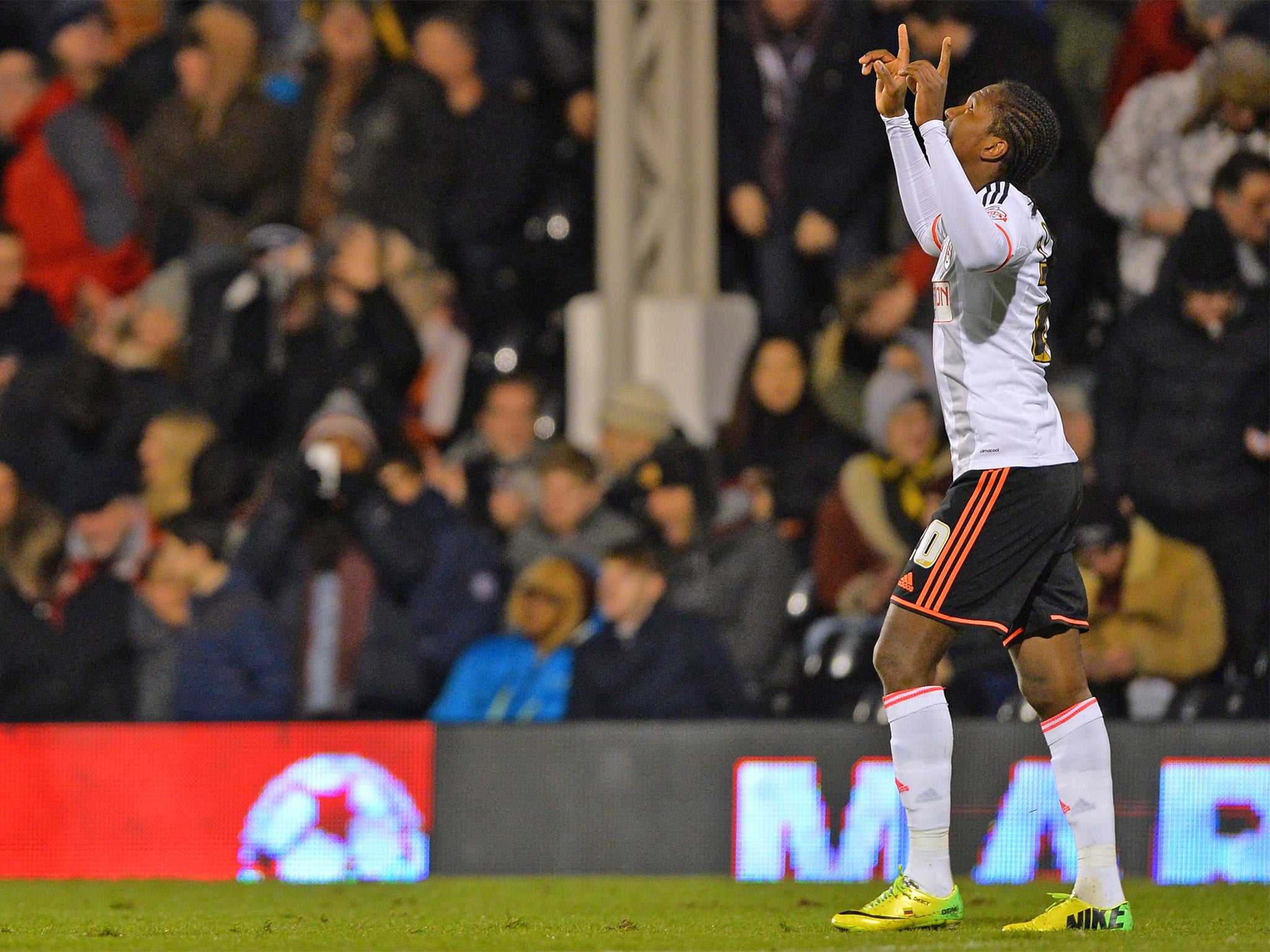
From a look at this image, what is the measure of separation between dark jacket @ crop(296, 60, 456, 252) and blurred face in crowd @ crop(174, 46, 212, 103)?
0.77m

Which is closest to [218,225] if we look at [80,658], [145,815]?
[80,658]

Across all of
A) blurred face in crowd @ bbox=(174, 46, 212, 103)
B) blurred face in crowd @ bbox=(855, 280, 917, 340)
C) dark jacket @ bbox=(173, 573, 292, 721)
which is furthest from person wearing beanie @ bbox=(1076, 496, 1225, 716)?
blurred face in crowd @ bbox=(174, 46, 212, 103)

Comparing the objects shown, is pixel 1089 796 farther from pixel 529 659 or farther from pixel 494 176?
pixel 494 176

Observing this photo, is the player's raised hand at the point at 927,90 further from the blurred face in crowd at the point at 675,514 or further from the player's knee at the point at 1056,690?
the blurred face in crowd at the point at 675,514

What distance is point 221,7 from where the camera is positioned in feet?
35.1

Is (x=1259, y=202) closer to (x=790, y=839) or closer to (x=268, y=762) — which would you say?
(x=790, y=839)

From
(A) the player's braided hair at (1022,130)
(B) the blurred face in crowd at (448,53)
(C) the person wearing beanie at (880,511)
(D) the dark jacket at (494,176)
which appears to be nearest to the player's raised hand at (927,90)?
(A) the player's braided hair at (1022,130)

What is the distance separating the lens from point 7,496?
8.70 metres

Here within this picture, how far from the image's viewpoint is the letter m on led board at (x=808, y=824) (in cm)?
675

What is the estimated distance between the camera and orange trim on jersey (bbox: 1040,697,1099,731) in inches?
186

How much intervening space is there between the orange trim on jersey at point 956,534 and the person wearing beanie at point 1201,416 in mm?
3296

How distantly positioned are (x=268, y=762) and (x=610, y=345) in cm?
322

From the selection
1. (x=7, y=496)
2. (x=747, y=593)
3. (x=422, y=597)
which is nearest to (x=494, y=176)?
(x=422, y=597)

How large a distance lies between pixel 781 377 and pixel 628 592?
1.60 m
